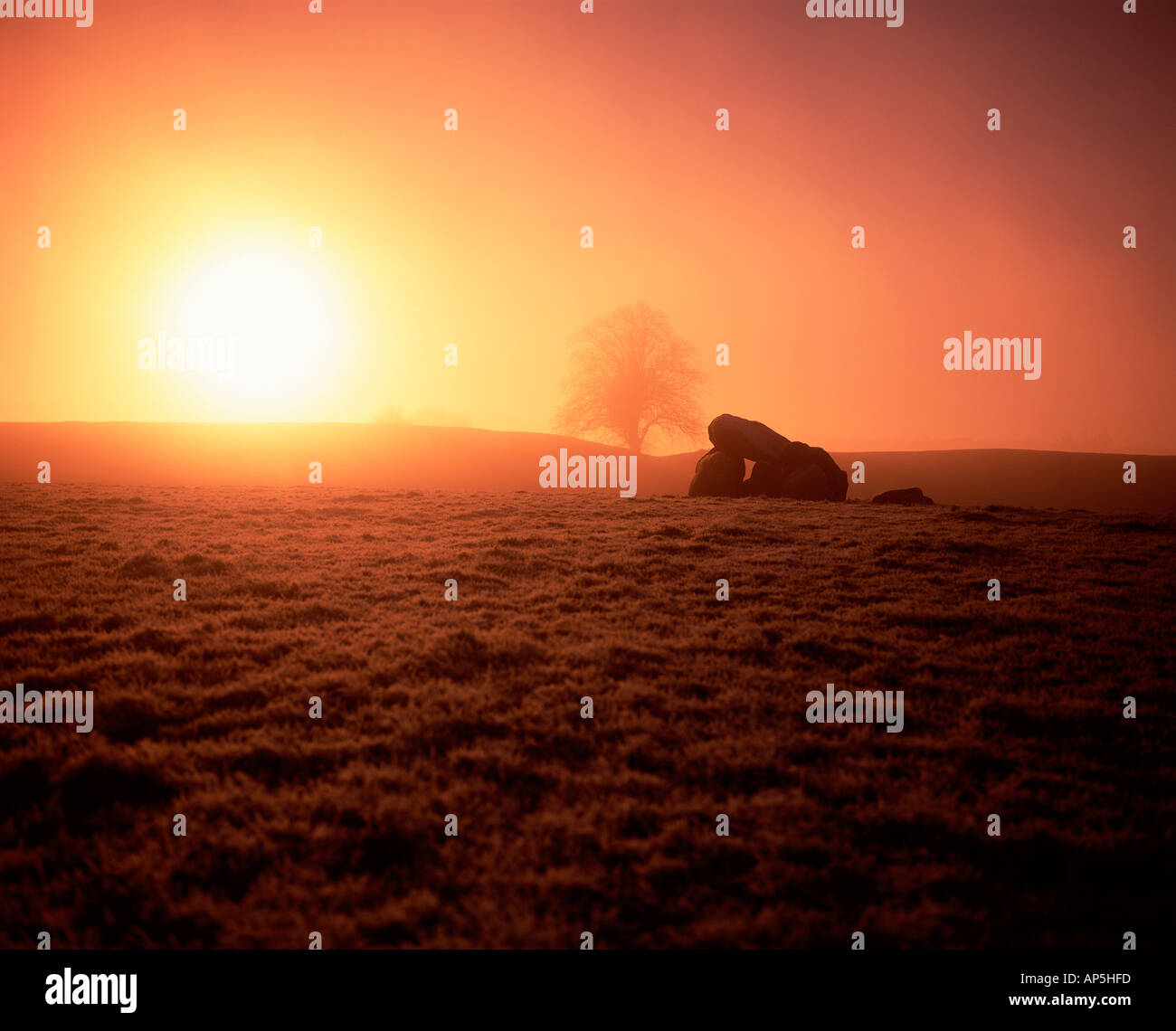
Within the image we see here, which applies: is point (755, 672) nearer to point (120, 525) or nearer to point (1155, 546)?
point (1155, 546)

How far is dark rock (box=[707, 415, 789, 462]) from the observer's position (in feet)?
99.0

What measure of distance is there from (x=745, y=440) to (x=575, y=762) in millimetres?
26178

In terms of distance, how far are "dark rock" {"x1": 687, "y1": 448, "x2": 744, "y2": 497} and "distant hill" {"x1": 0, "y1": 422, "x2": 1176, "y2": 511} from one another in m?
17.8

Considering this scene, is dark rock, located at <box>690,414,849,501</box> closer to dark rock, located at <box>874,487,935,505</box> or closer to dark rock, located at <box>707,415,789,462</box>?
dark rock, located at <box>707,415,789,462</box>

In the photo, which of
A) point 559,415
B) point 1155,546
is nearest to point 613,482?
point 559,415

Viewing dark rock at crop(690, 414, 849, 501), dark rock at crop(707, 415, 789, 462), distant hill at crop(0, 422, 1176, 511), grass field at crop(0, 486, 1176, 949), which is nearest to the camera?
grass field at crop(0, 486, 1176, 949)

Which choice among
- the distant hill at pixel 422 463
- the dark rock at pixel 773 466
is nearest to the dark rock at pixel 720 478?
the dark rock at pixel 773 466

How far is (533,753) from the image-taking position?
20.4 ft

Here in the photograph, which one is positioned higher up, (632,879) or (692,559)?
(692,559)

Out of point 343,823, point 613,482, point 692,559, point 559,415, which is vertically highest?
point 559,415

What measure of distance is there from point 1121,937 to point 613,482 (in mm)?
54192

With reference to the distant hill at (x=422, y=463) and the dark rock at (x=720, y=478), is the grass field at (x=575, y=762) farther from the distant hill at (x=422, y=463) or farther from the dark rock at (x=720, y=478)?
the distant hill at (x=422, y=463)

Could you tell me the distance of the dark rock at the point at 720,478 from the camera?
96.6 feet

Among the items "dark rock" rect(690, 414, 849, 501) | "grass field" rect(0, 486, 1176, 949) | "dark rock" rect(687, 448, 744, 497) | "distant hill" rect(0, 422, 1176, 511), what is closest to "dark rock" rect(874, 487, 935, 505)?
"dark rock" rect(690, 414, 849, 501)
